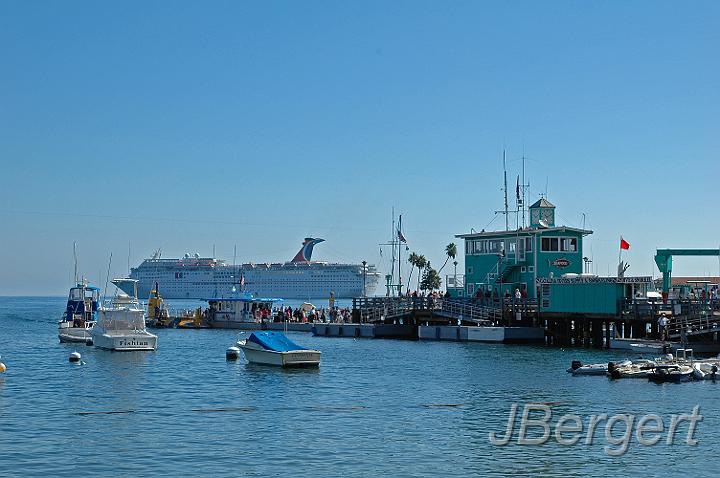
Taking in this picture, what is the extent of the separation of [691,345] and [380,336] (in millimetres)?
28341

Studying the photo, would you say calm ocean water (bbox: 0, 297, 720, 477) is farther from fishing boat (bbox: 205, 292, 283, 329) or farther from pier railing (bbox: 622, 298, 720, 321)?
fishing boat (bbox: 205, 292, 283, 329)

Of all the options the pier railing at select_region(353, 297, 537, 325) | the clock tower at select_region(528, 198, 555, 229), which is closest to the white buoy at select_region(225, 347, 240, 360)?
the pier railing at select_region(353, 297, 537, 325)

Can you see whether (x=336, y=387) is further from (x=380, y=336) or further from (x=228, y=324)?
(x=228, y=324)

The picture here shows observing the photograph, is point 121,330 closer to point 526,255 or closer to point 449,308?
point 449,308

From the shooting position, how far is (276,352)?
4912 cm

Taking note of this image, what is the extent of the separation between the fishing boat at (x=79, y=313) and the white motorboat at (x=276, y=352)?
21.5 meters

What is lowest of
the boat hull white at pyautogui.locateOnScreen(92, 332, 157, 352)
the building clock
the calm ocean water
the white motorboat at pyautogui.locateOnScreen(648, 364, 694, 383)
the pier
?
the calm ocean water

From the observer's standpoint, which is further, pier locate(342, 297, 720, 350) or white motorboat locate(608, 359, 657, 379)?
pier locate(342, 297, 720, 350)

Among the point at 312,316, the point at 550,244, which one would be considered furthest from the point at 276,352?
the point at 312,316

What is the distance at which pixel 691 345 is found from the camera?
53.3 m

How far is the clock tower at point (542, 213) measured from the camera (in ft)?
240

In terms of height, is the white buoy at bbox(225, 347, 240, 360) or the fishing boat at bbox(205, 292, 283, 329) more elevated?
the fishing boat at bbox(205, 292, 283, 329)

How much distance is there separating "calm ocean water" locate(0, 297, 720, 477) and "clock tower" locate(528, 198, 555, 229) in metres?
18.1

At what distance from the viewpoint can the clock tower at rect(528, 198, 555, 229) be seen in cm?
7306
